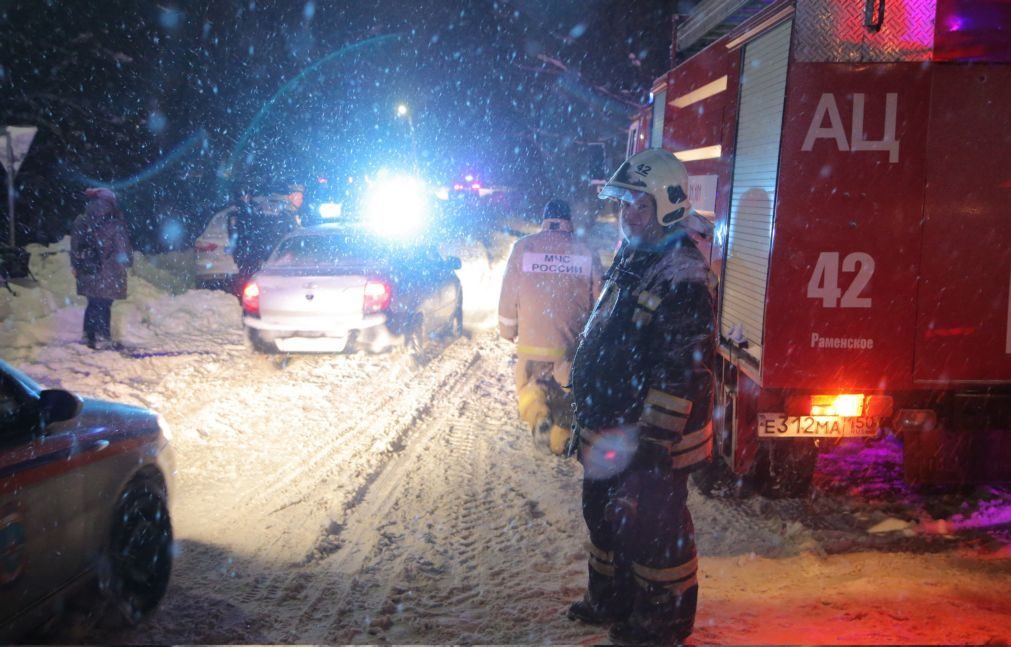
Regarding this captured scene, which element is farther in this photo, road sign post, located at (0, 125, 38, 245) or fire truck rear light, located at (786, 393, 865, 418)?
road sign post, located at (0, 125, 38, 245)

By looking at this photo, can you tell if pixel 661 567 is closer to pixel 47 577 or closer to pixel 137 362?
pixel 47 577

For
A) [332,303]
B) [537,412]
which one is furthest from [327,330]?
[537,412]

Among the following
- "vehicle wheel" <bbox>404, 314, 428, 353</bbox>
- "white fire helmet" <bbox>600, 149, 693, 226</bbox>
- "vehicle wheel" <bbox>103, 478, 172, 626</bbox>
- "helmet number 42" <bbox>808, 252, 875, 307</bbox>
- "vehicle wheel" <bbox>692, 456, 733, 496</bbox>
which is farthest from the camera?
"vehicle wheel" <bbox>404, 314, 428, 353</bbox>

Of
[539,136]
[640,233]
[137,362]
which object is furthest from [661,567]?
[539,136]

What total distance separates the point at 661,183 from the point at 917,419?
8.01ft

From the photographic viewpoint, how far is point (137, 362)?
913 cm

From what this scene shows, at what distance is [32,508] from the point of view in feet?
10.5

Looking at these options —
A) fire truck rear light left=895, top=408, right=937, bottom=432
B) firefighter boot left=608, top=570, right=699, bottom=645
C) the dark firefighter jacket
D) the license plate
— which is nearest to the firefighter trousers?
firefighter boot left=608, top=570, right=699, bottom=645

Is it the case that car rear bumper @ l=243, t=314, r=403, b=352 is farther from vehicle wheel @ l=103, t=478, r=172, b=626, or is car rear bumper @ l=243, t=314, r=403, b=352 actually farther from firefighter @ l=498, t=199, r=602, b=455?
vehicle wheel @ l=103, t=478, r=172, b=626

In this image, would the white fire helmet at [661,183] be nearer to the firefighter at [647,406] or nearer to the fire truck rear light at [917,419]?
the firefighter at [647,406]

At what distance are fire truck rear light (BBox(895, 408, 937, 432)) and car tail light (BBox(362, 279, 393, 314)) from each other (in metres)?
5.70

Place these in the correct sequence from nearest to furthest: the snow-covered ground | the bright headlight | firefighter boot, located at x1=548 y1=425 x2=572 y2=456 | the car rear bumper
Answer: the snow-covered ground
firefighter boot, located at x1=548 y1=425 x2=572 y2=456
the car rear bumper
the bright headlight

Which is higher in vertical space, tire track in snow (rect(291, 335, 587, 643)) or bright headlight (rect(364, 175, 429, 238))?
bright headlight (rect(364, 175, 429, 238))

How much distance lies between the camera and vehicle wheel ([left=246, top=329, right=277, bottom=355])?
901 cm
